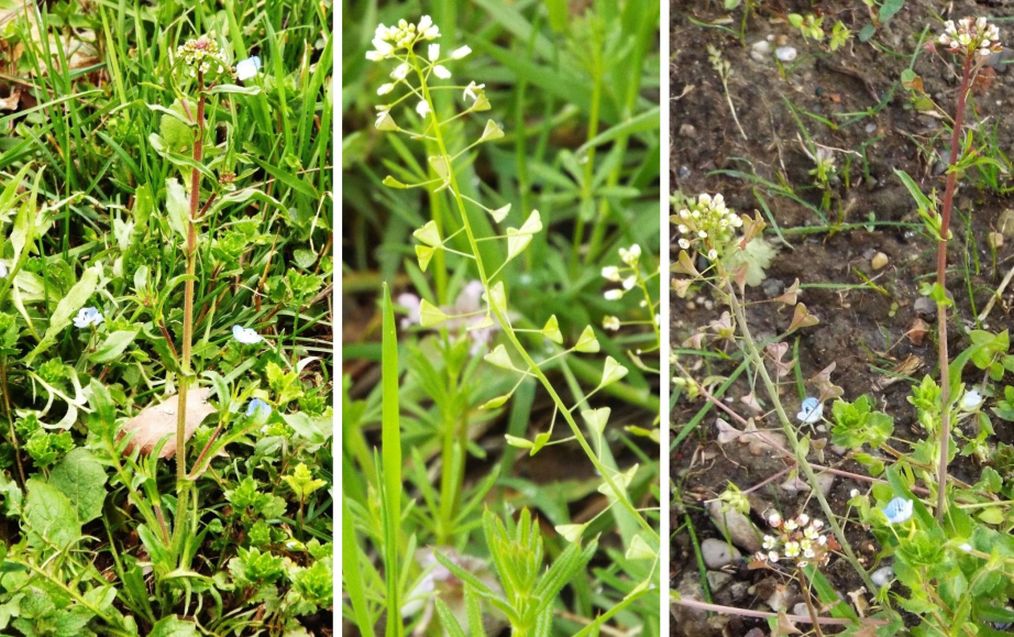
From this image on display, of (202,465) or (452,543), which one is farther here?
(452,543)

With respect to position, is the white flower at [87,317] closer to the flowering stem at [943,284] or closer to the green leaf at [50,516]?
the green leaf at [50,516]

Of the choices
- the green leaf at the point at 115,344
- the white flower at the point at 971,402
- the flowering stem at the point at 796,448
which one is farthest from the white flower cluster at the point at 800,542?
the green leaf at the point at 115,344

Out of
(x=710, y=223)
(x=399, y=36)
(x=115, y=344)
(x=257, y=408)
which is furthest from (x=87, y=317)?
(x=710, y=223)

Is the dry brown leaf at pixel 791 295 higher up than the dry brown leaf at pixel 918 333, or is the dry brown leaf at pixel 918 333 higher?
the dry brown leaf at pixel 791 295

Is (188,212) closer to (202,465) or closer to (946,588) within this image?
(202,465)

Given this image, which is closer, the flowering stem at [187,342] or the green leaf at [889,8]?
the flowering stem at [187,342]

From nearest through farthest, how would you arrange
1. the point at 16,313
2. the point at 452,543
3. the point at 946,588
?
the point at 946,588 < the point at 16,313 < the point at 452,543

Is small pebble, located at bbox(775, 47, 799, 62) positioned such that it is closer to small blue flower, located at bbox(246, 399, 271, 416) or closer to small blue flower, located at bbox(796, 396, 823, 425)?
small blue flower, located at bbox(796, 396, 823, 425)

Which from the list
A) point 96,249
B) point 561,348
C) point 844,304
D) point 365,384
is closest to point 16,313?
point 96,249
